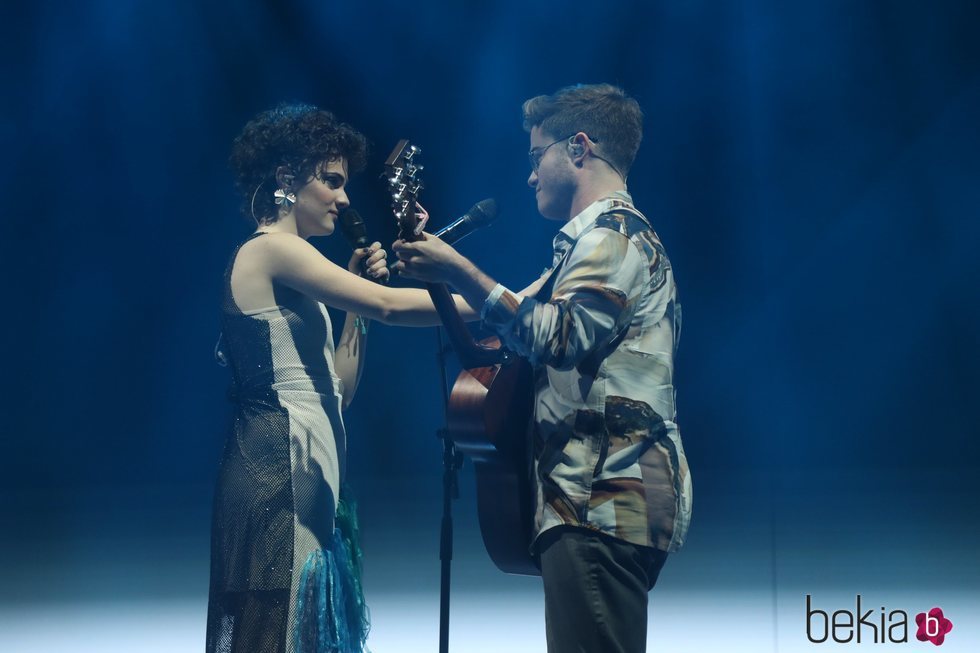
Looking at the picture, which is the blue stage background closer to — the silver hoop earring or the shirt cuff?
the silver hoop earring

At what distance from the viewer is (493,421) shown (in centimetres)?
192

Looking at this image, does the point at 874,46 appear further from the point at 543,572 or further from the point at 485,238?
the point at 543,572

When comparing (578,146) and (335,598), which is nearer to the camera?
(578,146)

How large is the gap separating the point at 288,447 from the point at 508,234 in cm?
373

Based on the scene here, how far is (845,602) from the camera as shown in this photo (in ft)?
11.7

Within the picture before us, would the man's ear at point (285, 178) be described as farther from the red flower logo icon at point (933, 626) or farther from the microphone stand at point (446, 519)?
the red flower logo icon at point (933, 626)

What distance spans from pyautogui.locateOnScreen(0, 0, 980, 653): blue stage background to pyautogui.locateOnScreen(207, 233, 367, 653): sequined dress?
2.35 m

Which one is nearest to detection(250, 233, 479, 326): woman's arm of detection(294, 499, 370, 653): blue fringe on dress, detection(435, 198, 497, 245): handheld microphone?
detection(435, 198, 497, 245): handheld microphone

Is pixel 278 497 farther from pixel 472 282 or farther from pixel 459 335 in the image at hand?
pixel 472 282

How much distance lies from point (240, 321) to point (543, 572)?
0.81m

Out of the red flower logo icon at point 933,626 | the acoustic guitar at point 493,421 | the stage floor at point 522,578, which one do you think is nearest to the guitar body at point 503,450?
the acoustic guitar at point 493,421

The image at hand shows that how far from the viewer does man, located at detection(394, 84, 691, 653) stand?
1.71 metres

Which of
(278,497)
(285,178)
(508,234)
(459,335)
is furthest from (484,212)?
(508,234)
